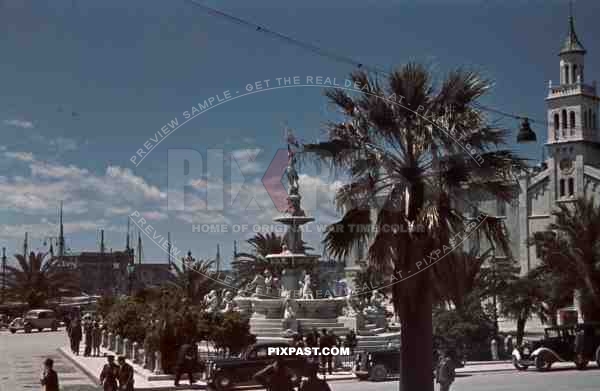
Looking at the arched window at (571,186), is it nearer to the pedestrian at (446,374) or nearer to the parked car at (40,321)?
the parked car at (40,321)

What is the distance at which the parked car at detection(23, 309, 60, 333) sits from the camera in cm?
5368

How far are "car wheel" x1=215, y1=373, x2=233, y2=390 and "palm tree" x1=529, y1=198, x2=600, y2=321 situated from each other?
21.1 m

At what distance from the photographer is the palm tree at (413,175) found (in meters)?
12.6

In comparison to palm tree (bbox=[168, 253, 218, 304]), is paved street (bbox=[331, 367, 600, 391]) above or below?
below

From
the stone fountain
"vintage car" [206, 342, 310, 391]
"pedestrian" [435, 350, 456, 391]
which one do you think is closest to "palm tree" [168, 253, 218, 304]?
the stone fountain

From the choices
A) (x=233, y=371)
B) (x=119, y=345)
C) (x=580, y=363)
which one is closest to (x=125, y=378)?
(x=233, y=371)

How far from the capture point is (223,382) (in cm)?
1955

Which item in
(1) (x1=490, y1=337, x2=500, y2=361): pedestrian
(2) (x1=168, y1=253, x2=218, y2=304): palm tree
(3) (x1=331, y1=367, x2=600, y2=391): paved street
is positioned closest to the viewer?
(3) (x1=331, y1=367, x2=600, y2=391): paved street

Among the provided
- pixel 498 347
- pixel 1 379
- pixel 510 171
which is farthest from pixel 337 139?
pixel 498 347

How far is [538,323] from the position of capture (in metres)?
55.8

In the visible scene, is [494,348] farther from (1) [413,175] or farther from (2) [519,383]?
(1) [413,175]

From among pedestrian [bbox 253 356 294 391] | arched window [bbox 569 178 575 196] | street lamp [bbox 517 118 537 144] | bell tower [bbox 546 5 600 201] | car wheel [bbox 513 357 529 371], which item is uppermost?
bell tower [bbox 546 5 600 201]

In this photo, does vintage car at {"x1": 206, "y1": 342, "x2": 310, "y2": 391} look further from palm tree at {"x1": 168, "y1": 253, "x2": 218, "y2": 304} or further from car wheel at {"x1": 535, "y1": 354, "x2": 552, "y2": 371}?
palm tree at {"x1": 168, "y1": 253, "x2": 218, "y2": 304}

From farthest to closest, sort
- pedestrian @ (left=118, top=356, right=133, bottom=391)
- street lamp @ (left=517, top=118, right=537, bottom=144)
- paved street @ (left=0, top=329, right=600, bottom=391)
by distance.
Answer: paved street @ (left=0, top=329, right=600, bottom=391) < street lamp @ (left=517, top=118, right=537, bottom=144) < pedestrian @ (left=118, top=356, right=133, bottom=391)
